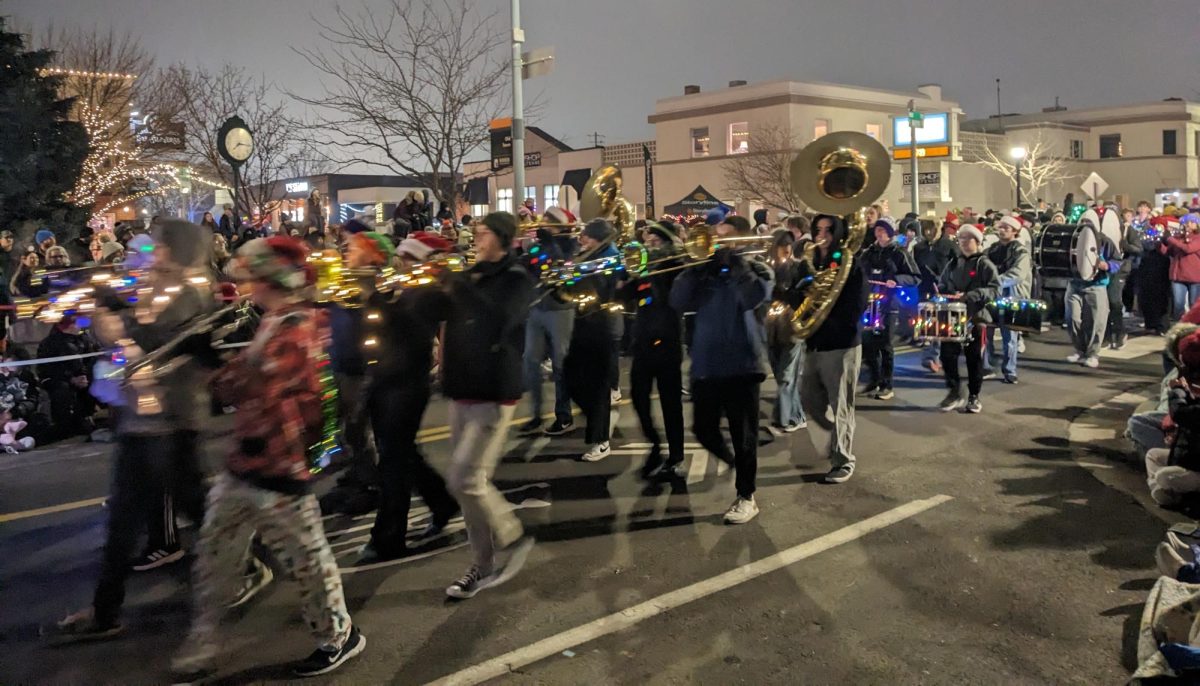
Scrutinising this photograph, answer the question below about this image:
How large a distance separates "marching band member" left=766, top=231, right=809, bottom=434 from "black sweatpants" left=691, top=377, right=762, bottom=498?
2.22 feet

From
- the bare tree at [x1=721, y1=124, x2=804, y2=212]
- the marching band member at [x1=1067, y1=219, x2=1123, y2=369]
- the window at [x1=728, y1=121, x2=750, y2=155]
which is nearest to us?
the marching band member at [x1=1067, y1=219, x2=1123, y2=369]

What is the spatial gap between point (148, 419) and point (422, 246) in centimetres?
187

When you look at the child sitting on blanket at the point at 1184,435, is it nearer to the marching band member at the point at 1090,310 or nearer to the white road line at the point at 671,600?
the white road line at the point at 671,600

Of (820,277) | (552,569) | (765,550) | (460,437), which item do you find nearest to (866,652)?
(765,550)

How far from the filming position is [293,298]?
3854 millimetres

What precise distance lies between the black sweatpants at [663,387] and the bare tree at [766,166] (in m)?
32.8

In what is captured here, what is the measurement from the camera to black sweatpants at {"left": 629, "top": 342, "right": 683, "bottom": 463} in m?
6.53

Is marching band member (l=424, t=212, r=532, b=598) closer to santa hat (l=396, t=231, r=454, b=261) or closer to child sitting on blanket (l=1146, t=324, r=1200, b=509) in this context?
santa hat (l=396, t=231, r=454, b=261)

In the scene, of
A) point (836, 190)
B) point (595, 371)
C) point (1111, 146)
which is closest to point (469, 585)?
point (595, 371)

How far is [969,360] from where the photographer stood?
8.65 m

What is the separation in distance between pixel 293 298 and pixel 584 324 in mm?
3822

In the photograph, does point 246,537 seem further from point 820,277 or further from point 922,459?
point 922,459

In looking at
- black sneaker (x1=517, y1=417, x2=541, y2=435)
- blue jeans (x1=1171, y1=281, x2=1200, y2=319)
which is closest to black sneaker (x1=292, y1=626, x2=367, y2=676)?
black sneaker (x1=517, y1=417, x2=541, y2=435)

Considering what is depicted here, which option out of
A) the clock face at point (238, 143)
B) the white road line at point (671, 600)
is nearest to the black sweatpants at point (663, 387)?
the white road line at point (671, 600)
